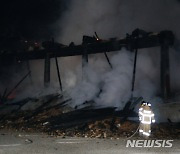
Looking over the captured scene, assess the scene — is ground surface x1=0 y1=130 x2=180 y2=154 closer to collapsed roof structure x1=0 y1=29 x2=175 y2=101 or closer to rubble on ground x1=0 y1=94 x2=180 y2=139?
rubble on ground x1=0 y1=94 x2=180 y2=139

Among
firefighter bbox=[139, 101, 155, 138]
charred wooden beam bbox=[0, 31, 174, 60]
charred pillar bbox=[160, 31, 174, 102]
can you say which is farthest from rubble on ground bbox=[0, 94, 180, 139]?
charred wooden beam bbox=[0, 31, 174, 60]

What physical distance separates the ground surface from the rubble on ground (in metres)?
0.67

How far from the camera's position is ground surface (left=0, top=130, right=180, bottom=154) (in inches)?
259

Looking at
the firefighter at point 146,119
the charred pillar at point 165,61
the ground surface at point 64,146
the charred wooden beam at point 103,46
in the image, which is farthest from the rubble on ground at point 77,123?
the charred wooden beam at point 103,46

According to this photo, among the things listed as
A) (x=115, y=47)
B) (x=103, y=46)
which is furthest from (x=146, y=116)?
(x=103, y=46)

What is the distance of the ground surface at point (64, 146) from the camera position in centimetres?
658

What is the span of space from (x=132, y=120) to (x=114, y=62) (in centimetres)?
425

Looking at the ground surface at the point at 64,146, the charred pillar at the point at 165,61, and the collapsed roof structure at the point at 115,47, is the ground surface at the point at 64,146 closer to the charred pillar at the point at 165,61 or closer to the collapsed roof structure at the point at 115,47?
the charred pillar at the point at 165,61

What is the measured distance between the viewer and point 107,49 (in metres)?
13.5

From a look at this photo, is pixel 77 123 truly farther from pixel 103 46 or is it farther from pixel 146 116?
pixel 103 46

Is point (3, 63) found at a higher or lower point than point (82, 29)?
lower

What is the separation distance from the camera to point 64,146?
715 centimetres

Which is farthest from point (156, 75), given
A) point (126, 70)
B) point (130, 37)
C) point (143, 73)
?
point (130, 37)

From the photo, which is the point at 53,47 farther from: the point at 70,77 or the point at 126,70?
the point at 126,70
